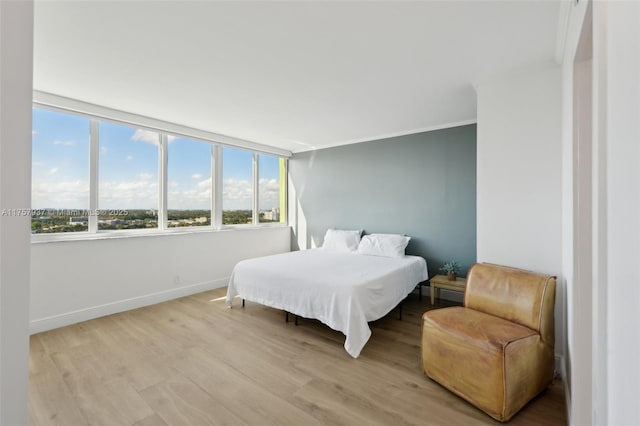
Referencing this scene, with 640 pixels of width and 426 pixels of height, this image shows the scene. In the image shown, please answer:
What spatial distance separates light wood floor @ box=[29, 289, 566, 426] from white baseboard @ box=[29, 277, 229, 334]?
130 millimetres

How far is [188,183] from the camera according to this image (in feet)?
15.0

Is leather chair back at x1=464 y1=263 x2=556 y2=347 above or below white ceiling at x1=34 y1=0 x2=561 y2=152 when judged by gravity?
below

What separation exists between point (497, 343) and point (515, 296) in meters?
0.52

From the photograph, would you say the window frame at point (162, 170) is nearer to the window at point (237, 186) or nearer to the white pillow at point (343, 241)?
the window at point (237, 186)

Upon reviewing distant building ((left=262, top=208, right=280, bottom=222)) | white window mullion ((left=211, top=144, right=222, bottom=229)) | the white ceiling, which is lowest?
distant building ((left=262, top=208, right=280, bottom=222))

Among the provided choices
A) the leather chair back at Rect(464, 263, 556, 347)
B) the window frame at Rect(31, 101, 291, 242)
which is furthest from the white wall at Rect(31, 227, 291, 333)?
the leather chair back at Rect(464, 263, 556, 347)

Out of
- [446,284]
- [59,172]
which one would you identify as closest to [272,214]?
[59,172]

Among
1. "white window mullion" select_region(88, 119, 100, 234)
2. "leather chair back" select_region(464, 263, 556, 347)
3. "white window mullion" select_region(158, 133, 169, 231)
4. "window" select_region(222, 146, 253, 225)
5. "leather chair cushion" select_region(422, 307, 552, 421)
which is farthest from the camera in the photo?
"window" select_region(222, 146, 253, 225)

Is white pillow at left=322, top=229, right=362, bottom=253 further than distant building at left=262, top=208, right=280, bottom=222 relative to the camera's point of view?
No

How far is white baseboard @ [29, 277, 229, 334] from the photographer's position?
3.09m

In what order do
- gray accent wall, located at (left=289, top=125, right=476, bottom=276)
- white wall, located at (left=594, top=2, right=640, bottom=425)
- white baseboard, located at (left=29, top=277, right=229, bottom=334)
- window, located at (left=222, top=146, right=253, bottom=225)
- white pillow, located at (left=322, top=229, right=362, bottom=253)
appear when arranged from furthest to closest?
window, located at (left=222, top=146, right=253, bottom=225)
white pillow, located at (left=322, top=229, right=362, bottom=253)
gray accent wall, located at (left=289, top=125, right=476, bottom=276)
white baseboard, located at (left=29, top=277, right=229, bottom=334)
white wall, located at (left=594, top=2, right=640, bottom=425)

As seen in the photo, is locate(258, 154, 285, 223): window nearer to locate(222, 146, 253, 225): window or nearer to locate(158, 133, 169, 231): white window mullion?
locate(222, 146, 253, 225): window

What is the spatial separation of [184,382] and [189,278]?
2418mm

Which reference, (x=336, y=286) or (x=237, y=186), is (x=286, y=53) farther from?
(x=237, y=186)
